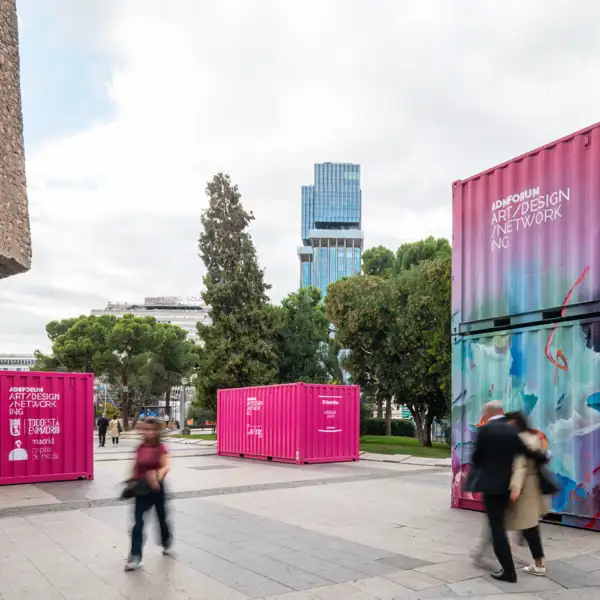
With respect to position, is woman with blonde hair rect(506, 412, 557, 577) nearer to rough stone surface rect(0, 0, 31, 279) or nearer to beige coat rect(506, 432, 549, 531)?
beige coat rect(506, 432, 549, 531)

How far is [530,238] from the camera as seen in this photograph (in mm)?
8992

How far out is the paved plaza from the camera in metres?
5.85

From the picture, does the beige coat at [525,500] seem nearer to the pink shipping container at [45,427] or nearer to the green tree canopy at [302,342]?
the pink shipping container at [45,427]

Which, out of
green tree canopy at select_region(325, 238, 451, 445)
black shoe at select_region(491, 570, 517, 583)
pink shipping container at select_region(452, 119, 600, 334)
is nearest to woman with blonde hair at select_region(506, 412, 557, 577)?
black shoe at select_region(491, 570, 517, 583)

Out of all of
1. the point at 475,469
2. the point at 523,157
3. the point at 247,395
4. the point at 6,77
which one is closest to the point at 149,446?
the point at 475,469

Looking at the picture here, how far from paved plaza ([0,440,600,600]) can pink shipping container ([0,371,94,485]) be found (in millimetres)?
1534

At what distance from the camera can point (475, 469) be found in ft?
20.2

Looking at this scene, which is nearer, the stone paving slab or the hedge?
the stone paving slab

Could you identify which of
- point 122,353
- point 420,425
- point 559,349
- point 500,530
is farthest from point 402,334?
point 122,353

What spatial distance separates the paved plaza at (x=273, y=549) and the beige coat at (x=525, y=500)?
522mm

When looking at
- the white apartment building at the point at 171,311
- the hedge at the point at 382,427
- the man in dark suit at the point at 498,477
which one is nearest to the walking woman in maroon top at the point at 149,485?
the man in dark suit at the point at 498,477

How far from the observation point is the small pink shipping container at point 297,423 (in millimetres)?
19234

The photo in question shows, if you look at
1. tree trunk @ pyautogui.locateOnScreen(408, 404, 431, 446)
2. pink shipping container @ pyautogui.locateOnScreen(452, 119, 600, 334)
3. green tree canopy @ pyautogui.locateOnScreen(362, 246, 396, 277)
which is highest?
green tree canopy @ pyautogui.locateOnScreen(362, 246, 396, 277)

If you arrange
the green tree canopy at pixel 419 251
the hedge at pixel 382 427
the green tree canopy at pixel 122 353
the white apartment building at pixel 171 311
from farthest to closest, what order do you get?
the white apartment building at pixel 171 311 < the green tree canopy at pixel 122 353 < the hedge at pixel 382 427 < the green tree canopy at pixel 419 251
